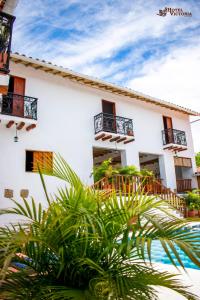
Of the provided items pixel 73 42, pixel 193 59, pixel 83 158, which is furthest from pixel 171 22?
pixel 83 158

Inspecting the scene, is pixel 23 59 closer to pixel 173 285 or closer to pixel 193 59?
pixel 193 59

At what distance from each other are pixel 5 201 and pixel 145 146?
336 inches

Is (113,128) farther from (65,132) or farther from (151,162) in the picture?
(151,162)

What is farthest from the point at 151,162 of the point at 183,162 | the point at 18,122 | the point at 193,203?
the point at 18,122

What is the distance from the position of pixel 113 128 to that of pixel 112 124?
24 centimetres

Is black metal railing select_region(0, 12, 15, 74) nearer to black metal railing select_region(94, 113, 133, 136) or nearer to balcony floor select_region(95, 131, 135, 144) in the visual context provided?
balcony floor select_region(95, 131, 135, 144)

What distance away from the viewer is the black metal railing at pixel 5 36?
583cm

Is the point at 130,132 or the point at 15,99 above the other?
the point at 15,99

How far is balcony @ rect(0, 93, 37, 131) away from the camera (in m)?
9.59

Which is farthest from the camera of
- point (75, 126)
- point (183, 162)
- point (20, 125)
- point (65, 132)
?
point (183, 162)

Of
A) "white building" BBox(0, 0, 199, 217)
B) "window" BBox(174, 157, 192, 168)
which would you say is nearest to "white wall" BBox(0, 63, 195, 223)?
"white building" BBox(0, 0, 199, 217)

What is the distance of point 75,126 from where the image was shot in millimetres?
12078

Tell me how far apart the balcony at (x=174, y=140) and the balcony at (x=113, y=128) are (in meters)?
3.11

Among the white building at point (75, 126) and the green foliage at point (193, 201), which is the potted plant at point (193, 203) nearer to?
the green foliage at point (193, 201)
